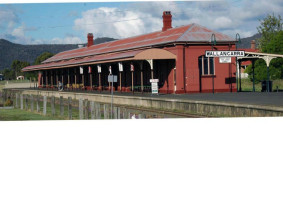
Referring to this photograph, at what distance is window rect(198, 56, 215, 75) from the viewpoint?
3606cm

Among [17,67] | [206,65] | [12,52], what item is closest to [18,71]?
[17,67]

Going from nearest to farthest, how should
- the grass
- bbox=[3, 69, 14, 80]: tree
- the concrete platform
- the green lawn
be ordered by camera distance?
the concrete platform → the green lawn → the grass → bbox=[3, 69, 14, 80]: tree

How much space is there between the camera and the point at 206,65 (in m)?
36.2

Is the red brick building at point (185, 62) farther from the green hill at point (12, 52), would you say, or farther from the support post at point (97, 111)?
the green hill at point (12, 52)

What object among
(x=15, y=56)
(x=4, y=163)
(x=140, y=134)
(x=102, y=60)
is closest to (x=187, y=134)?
(x=140, y=134)

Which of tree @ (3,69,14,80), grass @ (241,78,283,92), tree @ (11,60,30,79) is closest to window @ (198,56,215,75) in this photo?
grass @ (241,78,283,92)

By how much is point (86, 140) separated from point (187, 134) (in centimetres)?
369

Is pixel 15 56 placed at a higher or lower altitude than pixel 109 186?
higher

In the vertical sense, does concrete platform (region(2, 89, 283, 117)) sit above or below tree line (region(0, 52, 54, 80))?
below

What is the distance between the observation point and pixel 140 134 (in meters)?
19.0

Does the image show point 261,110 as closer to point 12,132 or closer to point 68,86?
point 12,132

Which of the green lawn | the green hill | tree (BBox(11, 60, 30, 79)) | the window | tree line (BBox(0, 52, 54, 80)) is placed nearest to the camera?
the green lawn

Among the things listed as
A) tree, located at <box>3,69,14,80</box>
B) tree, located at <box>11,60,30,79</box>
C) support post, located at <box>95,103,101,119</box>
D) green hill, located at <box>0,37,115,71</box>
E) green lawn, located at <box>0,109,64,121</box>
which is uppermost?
green hill, located at <box>0,37,115,71</box>

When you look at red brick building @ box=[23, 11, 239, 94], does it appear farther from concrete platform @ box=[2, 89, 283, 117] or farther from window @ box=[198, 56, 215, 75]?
concrete platform @ box=[2, 89, 283, 117]
